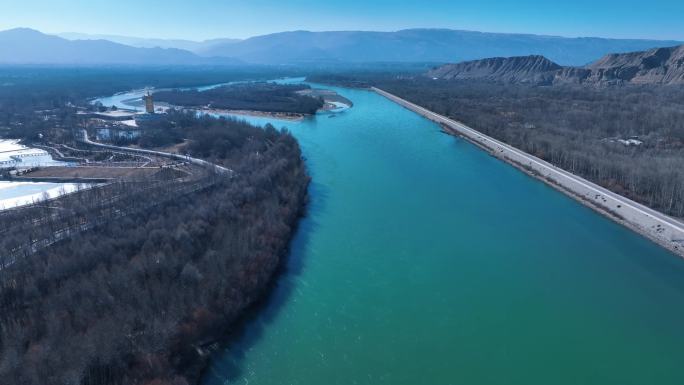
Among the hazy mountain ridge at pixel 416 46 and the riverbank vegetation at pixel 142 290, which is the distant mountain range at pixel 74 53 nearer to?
the hazy mountain ridge at pixel 416 46

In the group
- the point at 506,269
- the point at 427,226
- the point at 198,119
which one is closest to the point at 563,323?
the point at 506,269

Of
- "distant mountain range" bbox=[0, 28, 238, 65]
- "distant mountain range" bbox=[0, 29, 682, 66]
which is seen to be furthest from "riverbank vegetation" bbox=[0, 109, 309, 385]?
"distant mountain range" bbox=[0, 28, 238, 65]

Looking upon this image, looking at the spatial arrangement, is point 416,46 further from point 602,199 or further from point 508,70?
point 602,199

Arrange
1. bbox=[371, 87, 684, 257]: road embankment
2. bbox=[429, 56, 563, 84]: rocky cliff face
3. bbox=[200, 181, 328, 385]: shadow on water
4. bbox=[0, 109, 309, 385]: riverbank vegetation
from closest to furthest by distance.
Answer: bbox=[0, 109, 309, 385]: riverbank vegetation
bbox=[200, 181, 328, 385]: shadow on water
bbox=[371, 87, 684, 257]: road embankment
bbox=[429, 56, 563, 84]: rocky cliff face

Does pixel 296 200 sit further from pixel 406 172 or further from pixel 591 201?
pixel 591 201

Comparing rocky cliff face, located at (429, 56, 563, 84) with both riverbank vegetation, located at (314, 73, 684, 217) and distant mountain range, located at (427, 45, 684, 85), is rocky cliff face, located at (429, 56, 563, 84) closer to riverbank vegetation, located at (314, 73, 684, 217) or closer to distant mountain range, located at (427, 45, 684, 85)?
distant mountain range, located at (427, 45, 684, 85)

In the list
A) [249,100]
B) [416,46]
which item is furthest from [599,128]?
[416,46]
